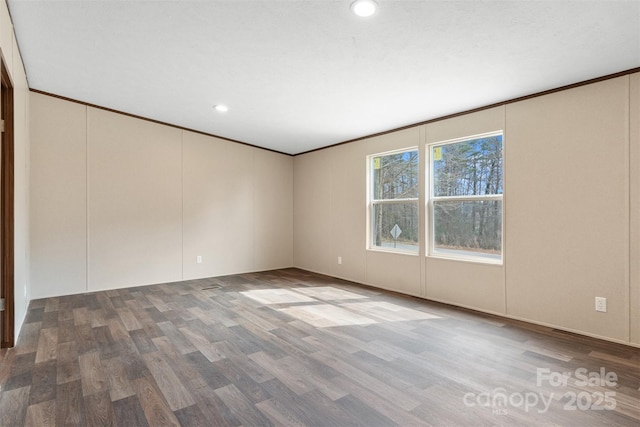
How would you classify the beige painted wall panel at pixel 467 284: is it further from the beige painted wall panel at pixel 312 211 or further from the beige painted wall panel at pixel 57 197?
the beige painted wall panel at pixel 57 197

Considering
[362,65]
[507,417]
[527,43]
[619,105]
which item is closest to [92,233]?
[362,65]

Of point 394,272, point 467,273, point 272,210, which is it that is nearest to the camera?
point 467,273

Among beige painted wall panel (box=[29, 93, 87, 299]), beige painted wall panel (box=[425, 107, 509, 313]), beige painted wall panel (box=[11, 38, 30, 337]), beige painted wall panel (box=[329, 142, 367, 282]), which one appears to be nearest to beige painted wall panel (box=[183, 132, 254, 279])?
beige painted wall panel (box=[29, 93, 87, 299])

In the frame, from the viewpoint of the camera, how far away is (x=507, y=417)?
1783 millimetres

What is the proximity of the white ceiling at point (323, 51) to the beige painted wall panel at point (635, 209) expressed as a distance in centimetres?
30

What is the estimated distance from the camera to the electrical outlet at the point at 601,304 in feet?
9.36

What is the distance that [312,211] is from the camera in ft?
20.5

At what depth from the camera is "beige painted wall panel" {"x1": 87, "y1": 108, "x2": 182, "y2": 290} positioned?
4555 mm

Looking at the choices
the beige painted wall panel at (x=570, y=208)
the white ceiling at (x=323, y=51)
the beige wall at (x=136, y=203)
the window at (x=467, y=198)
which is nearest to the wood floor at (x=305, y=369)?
the beige painted wall panel at (x=570, y=208)

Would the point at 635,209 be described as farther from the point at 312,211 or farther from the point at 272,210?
the point at 272,210

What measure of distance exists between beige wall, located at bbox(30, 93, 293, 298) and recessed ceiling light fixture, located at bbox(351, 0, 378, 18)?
4.04 metres

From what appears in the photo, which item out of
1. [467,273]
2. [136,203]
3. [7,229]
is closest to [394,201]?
[467,273]

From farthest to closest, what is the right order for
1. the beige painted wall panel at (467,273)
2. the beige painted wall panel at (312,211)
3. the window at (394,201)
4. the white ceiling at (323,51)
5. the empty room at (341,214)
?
the beige painted wall panel at (312,211), the window at (394,201), the beige painted wall panel at (467,273), the white ceiling at (323,51), the empty room at (341,214)

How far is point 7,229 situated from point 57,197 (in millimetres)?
1826
